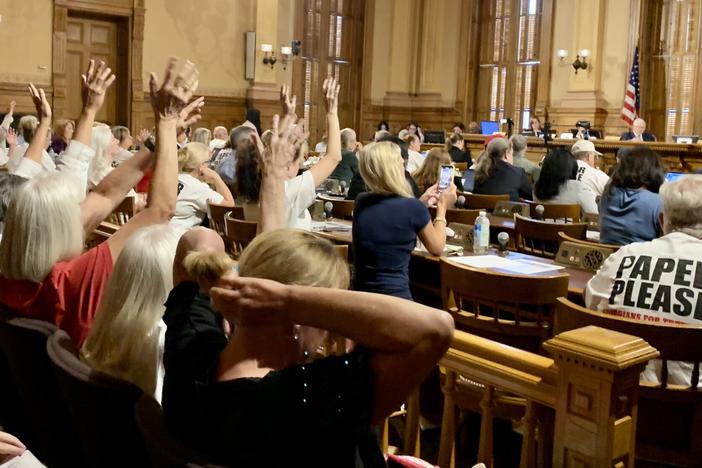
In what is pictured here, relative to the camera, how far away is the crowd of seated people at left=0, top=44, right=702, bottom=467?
157 cm

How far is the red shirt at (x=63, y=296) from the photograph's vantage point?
2635 mm

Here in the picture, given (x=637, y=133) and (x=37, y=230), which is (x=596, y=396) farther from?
(x=637, y=133)

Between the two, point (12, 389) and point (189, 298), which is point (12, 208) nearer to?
point (12, 389)

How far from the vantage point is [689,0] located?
1434cm

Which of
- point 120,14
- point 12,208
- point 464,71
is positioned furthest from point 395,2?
point 12,208

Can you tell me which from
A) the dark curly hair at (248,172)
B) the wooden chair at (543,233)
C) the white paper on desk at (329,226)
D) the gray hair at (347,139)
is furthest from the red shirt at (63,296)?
the gray hair at (347,139)

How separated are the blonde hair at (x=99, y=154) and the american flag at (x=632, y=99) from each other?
9195mm

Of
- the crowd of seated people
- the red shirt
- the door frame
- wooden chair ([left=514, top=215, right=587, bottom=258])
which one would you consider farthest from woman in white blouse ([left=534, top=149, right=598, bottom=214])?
the door frame

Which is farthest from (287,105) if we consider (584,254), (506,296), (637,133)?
(637,133)

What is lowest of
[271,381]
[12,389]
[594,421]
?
[12,389]

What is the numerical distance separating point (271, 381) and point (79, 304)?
1269 mm

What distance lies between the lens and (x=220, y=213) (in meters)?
5.95

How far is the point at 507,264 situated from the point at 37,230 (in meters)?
2.52

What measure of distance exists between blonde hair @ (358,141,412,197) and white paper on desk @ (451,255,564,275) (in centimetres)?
51
